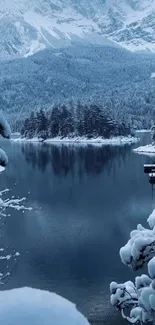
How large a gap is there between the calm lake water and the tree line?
59.5m

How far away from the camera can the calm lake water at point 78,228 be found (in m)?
23.7

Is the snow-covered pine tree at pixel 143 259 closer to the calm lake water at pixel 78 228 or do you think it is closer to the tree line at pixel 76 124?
the calm lake water at pixel 78 228

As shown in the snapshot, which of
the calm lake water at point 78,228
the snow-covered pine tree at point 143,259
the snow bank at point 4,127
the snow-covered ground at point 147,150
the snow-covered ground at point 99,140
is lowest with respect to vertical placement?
the snow-covered ground at point 99,140

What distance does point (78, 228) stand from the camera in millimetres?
34562

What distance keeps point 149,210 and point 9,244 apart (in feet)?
Result: 49.6

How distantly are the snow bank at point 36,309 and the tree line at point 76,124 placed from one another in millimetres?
107682

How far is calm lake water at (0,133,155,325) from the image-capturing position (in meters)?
23.7

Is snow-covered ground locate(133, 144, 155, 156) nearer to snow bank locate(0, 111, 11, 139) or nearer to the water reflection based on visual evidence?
the water reflection

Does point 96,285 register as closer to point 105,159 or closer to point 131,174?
point 131,174

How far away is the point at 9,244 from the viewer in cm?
3108

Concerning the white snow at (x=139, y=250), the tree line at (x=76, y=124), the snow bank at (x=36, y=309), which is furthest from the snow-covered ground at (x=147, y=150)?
the white snow at (x=139, y=250)

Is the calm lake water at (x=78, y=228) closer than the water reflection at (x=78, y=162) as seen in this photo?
Yes

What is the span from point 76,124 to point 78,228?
102 m

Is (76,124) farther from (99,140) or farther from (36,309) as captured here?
(36,309)
